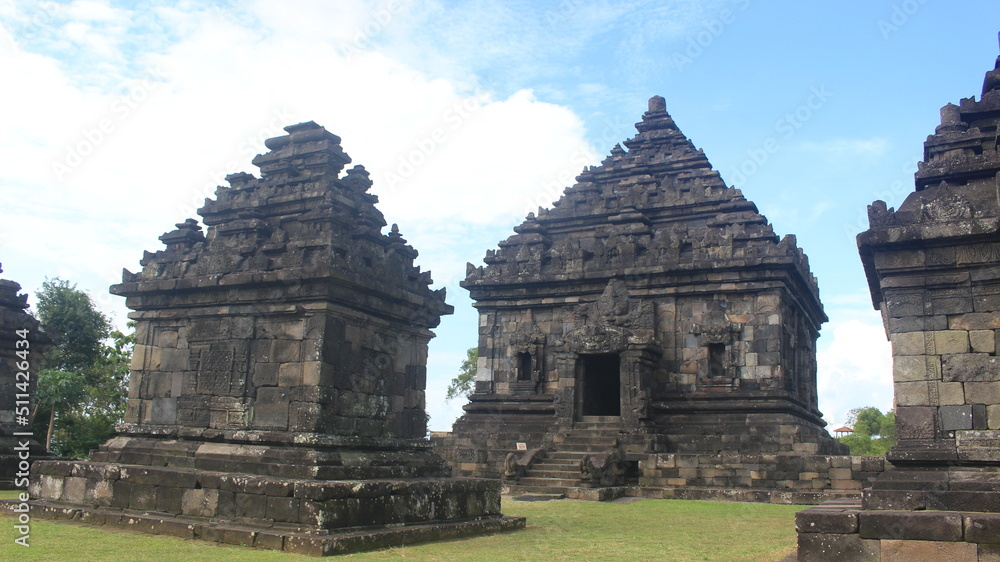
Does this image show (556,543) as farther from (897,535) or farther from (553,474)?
(553,474)

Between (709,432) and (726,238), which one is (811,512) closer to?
(709,432)

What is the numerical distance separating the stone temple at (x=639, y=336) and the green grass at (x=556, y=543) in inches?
203

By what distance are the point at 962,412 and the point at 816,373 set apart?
61.2ft

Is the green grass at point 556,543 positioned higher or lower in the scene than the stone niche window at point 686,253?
lower

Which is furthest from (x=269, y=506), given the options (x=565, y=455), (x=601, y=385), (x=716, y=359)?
(x=601, y=385)

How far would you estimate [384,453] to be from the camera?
10.2m

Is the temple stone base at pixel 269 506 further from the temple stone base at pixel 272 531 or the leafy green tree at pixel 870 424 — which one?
the leafy green tree at pixel 870 424

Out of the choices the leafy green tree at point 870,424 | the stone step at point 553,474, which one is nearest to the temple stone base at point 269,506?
the stone step at point 553,474

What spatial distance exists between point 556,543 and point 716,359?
490 inches

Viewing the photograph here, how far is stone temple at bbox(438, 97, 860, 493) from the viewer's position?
19.7 meters

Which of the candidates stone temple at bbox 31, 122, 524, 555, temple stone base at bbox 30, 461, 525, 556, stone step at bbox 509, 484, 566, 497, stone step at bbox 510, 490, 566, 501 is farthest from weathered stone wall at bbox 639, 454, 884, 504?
temple stone base at bbox 30, 461, 525, 556

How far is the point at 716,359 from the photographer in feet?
68.7

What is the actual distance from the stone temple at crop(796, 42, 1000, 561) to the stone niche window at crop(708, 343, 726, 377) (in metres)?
12.1

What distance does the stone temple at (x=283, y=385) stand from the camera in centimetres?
893
